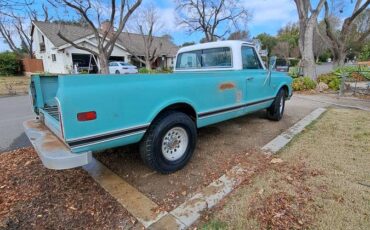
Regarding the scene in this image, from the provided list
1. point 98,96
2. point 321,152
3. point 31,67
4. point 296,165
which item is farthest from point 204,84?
point 31,67

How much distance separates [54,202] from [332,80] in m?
14.1

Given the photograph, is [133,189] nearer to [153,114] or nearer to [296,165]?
[153,114]

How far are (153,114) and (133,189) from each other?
102 centimetres

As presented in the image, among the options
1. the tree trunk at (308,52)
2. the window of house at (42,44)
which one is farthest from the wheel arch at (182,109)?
the window of house at (42,44)

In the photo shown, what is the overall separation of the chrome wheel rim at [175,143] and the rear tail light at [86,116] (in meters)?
1.06

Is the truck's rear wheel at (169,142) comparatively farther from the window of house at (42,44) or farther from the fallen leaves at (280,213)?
the window of house at (42,44)

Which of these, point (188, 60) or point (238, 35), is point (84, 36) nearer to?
point (238, 35)

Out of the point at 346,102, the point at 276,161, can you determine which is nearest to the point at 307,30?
the point at 346,102

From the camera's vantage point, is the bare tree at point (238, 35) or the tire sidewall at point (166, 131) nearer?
the tire sidewall at point (166, 131)

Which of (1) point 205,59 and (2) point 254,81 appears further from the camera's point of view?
(1) point 205,59

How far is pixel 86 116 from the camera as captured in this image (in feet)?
7.61

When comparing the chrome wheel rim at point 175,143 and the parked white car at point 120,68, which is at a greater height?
the parked white car at point 120,68

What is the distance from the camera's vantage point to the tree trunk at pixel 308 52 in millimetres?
13055

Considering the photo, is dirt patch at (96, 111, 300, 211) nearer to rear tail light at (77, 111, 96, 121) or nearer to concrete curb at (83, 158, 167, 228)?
concrete curb at (83, 158, 167, 228)
